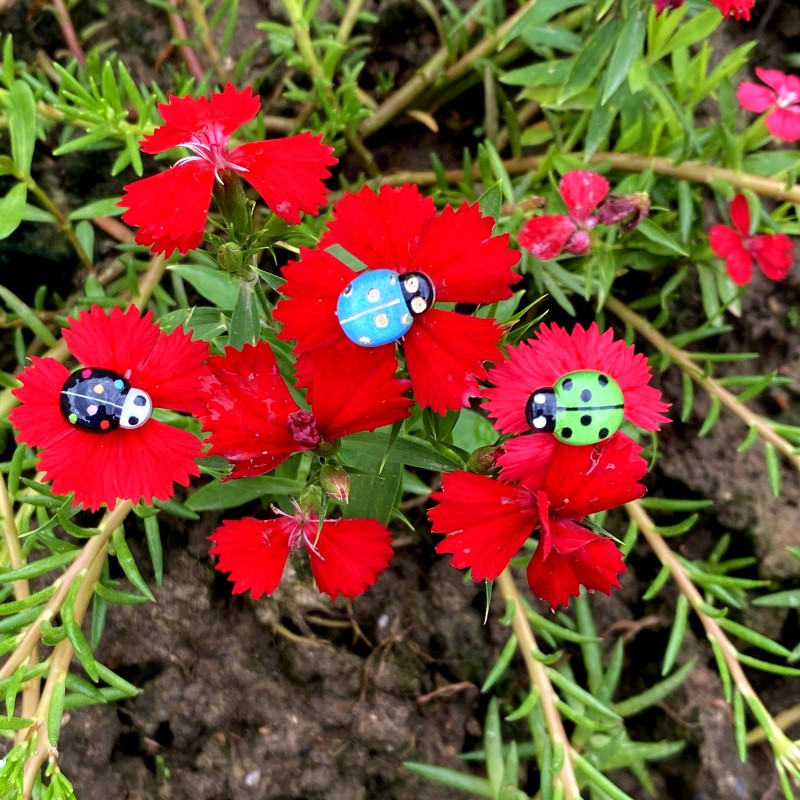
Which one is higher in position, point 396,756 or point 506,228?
point 506,228

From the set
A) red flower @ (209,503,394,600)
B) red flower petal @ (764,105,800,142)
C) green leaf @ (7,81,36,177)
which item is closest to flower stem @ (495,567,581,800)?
red flower @ (209,503,394,600)

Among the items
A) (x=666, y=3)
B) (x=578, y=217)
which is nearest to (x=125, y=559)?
(x=578, y=217)

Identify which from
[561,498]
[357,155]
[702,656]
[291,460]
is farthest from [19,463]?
[702,656]

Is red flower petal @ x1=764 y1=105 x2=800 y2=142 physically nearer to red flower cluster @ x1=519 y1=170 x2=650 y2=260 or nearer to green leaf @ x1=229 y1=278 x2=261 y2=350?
red flower cluster @ x1=519 y1=170 x2=650 y2=260

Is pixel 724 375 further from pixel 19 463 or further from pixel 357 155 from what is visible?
pixel 19 463

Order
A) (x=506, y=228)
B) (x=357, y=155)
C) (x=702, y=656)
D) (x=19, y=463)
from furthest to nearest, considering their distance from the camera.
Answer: (x=357, y=155)
(x=702, y=656)
(x=506, y=228)
(x=19, y=463)

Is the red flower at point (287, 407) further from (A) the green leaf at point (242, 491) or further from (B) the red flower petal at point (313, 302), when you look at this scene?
(A) the green leaf at point (242, 491)
